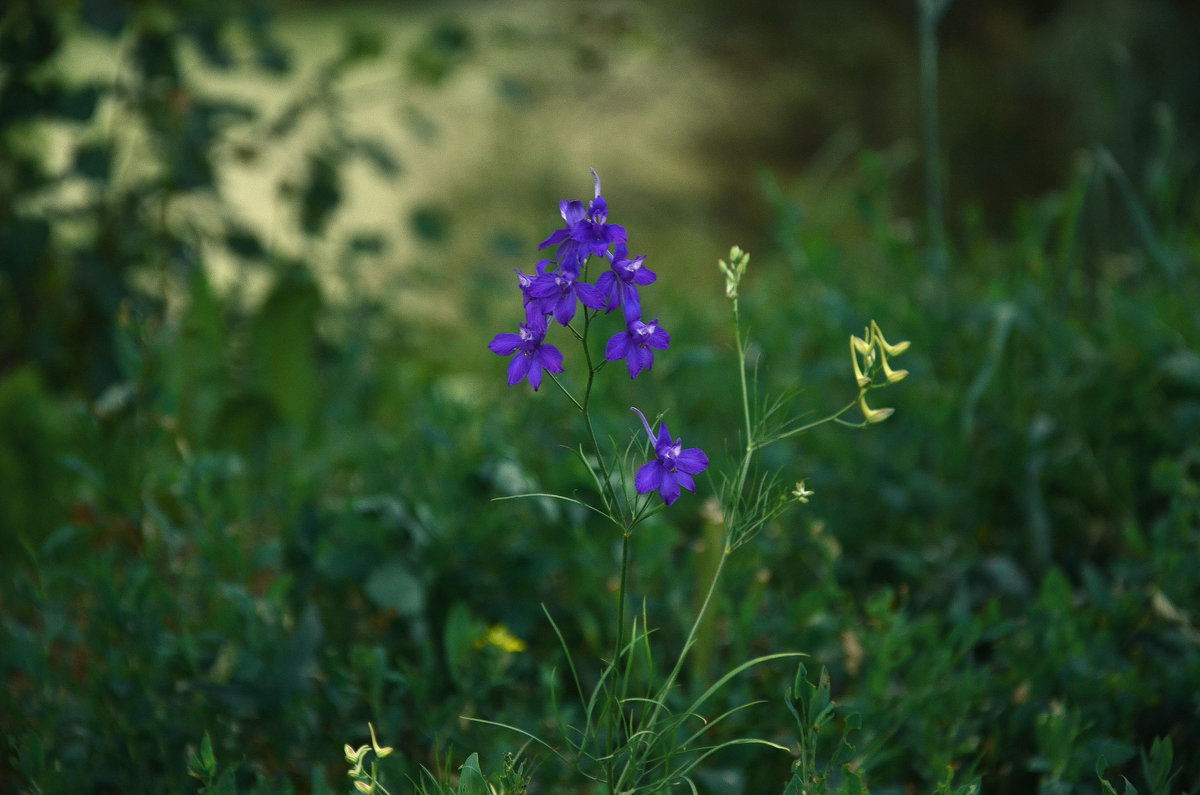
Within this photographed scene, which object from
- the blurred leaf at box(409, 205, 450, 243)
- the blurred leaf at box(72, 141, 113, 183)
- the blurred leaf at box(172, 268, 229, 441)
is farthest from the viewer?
the blurred leaf at box(409, 205, 450, 243)

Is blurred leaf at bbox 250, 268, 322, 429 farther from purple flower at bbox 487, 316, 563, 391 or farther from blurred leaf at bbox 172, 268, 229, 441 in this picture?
purple flower at bbox 487, 316, 563, 391

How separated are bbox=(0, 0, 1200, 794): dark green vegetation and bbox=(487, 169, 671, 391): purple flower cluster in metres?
0.26

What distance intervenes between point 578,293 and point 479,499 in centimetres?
68

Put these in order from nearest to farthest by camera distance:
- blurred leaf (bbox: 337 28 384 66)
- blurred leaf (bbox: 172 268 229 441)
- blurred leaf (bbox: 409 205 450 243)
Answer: blurred leaf (bbox: 172 268 229 441)
blurred leaf (bbox: 337 28 384 66)
blurred leaf (bbox: 409 205 450 243)

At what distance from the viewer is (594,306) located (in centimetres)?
88

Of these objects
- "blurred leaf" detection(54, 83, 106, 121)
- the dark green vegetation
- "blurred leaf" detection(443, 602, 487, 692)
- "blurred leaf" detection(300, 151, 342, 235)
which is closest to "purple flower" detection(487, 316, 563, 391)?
the dark green vegetation

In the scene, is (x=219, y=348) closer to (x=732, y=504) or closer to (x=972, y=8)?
(x=732, y=504)

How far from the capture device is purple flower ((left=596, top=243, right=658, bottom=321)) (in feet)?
2.93

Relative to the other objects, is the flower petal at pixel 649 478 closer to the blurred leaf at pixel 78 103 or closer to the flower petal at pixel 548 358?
the flower petal at pixel 548 358

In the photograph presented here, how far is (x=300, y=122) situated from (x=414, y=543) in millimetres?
1418

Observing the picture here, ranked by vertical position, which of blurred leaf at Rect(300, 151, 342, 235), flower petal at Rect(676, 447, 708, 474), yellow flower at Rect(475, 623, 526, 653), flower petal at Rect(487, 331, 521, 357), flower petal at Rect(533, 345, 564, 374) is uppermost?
blurred leaf at Rect(300, 151, 342, 235)

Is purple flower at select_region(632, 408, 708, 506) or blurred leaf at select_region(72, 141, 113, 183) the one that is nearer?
purple flower at select_region(632, 408, 708, 506)

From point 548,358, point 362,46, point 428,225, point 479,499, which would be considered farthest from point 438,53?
point 548,358

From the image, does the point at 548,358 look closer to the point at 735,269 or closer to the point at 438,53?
the point at 735,269
